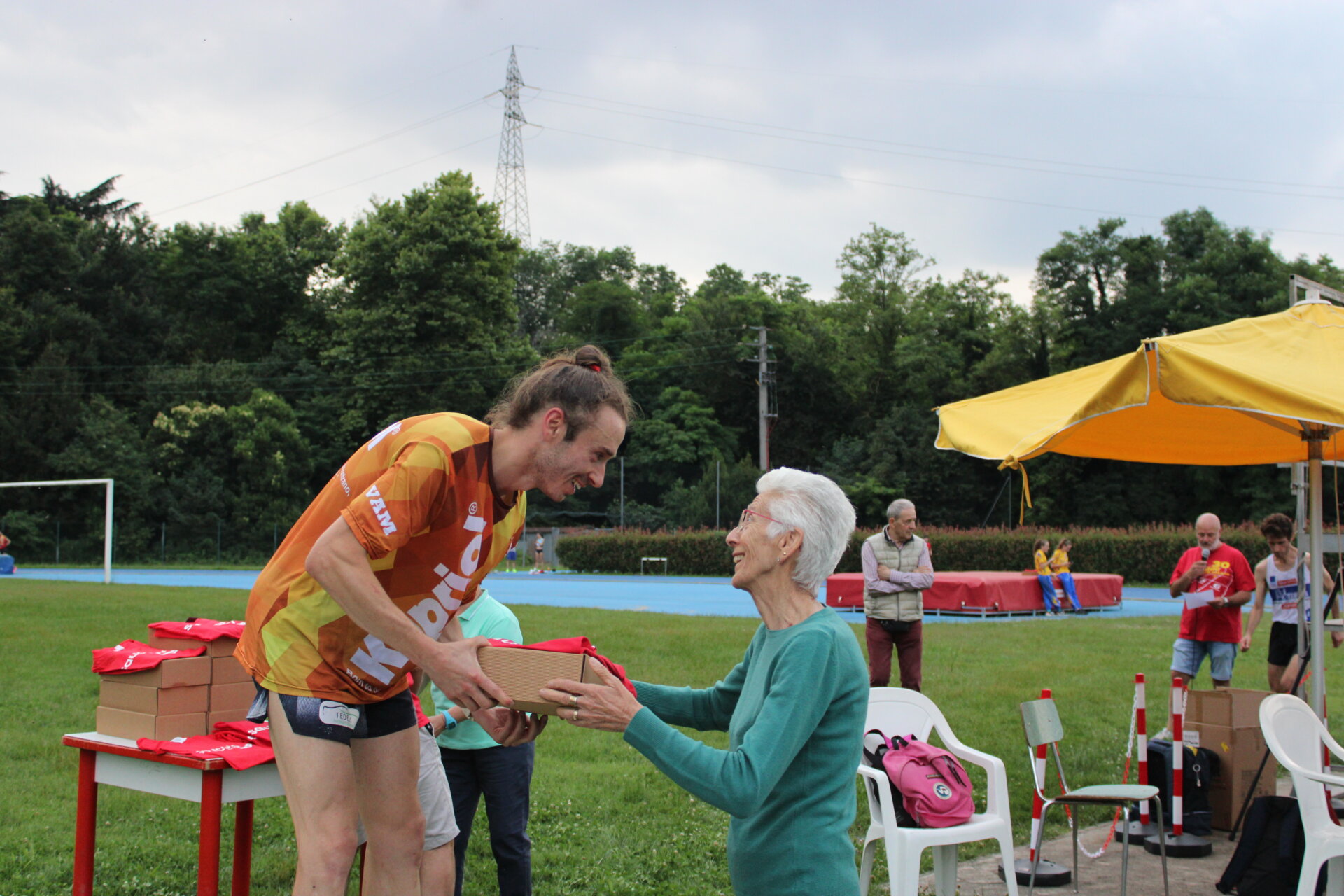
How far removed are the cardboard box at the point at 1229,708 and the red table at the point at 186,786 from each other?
5239 millimetres

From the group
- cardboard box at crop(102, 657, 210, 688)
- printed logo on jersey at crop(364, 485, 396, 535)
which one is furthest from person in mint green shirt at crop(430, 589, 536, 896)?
printed logo on jersey at crop(364, 485, 396, 535)

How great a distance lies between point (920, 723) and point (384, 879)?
2687mm

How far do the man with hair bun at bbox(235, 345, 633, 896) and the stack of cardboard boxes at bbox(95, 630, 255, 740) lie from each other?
1.25 meters

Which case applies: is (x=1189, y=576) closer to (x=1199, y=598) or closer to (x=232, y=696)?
(x=1199, y=598)

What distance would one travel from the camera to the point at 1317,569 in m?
5.75

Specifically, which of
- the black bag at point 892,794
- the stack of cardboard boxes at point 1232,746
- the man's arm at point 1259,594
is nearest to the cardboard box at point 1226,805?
the stack of cardboard boxes at point 1232,746

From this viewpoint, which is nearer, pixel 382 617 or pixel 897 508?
pixel 382 617

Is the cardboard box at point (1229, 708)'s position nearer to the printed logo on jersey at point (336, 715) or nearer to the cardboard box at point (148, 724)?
the printed logo on jersey at point (336, 715)

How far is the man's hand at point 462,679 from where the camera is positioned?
249cm

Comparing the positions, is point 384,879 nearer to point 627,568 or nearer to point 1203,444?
point 1203,444

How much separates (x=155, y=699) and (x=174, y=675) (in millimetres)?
106

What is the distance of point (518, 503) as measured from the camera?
3023 millimetres

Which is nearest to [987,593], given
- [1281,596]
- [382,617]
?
[1281,596]

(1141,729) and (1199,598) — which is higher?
(1199,598)
